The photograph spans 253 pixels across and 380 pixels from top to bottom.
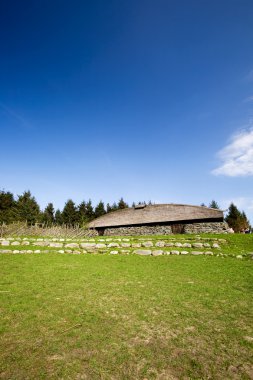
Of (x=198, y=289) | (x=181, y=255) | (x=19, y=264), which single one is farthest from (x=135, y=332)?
(x=181, y=255)

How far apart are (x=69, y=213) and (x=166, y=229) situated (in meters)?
46.4

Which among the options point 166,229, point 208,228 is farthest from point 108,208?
point 208,228

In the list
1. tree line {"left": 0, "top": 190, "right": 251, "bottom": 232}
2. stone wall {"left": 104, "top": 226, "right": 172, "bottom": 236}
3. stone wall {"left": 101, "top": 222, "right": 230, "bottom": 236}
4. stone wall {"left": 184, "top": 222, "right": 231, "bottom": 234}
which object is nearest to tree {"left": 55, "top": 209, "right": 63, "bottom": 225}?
tree line {"left": 0, "top": 190, "right": 251, "bottom": 232}

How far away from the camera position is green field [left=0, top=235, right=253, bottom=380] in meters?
2.94

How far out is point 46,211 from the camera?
7688cm

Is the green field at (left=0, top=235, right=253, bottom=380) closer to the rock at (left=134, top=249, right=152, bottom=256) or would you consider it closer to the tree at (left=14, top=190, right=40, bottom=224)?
the rock at (left=134, top=249, right=152, bottom=256)

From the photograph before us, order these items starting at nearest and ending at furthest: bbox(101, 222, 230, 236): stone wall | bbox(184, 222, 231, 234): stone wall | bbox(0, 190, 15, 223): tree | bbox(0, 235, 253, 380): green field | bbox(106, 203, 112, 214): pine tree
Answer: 1. bbox(0, 235, 253, 380): green field
2. bbox(184, 222, 231, 234): stone wall
3. bbox(101, 222, 230, 236): stone wall
4. bbox(0, 190, 15, 223): tree
5. bbox(106, 203, 112, 214): pine tree

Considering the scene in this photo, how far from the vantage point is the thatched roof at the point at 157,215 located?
1239 inches

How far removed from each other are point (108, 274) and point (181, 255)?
20.3 feet

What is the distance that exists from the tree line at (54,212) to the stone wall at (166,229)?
18.3 m

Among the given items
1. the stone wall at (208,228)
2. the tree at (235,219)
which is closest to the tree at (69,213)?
the stone wall at (208,228)

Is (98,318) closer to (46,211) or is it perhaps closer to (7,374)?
(7,374)

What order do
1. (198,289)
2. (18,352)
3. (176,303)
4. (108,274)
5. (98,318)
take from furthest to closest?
(108,274)
(198,289)
(176,303)
(98,318)
(18,352)

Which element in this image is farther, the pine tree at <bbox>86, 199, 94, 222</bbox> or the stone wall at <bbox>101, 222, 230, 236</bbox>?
the pine tree at <bbox>86, 199, 94, 222</bbox>
